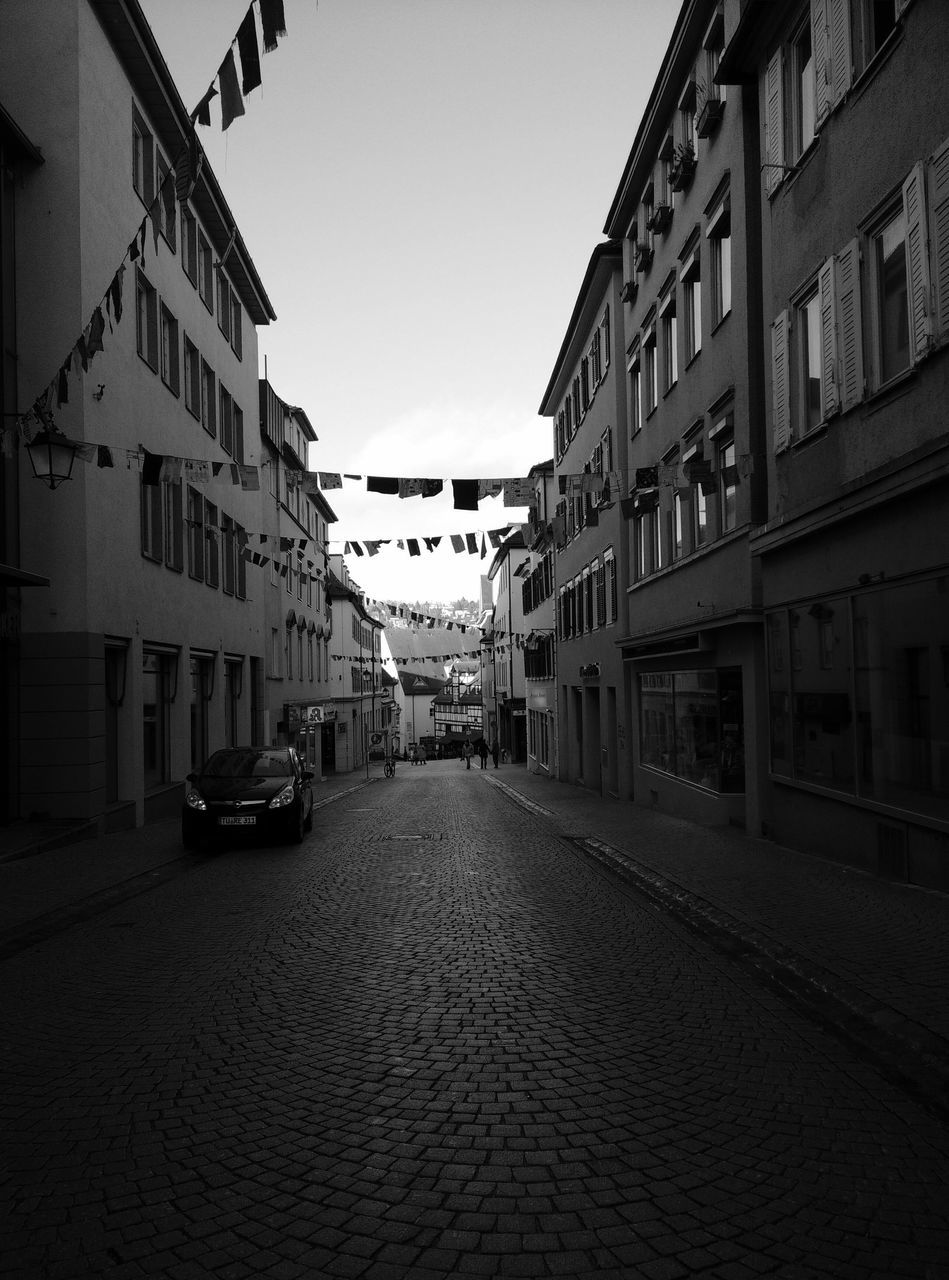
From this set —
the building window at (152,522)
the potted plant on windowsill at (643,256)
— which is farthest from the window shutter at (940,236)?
the building window at (152,522)

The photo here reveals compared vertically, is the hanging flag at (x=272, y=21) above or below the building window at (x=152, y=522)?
above

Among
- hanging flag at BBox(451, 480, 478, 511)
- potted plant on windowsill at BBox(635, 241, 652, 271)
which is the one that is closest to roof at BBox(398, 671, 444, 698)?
potted plant on windowsill at BBox(635, 241, 652, 271)

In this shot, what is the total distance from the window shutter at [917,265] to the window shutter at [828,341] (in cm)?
162

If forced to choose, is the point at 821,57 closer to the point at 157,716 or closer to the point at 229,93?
the point at 229,93

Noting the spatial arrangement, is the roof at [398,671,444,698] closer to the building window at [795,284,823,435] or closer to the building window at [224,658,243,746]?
the building window at [224,658,243,746]

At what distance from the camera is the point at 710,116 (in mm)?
15375

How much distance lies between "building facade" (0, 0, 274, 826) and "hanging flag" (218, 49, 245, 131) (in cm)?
439

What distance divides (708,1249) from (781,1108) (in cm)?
136

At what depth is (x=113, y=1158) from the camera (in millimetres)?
4168

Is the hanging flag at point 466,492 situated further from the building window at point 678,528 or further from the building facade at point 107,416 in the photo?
the building window at point 678,528

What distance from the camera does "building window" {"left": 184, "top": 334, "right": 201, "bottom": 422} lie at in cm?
2375

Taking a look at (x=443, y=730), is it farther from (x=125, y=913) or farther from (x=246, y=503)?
(x=125, y=913)

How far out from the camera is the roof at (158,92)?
17.6m

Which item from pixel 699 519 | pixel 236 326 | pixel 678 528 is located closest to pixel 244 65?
pixel 699 519
